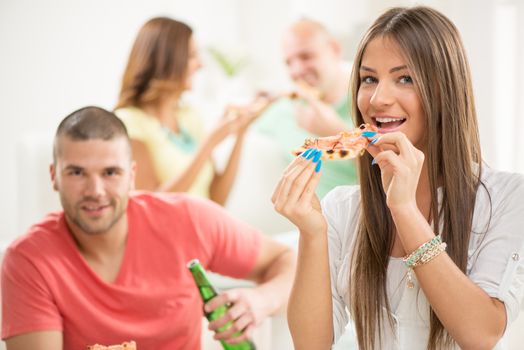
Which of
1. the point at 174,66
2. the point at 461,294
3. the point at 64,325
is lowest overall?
the point at 64,325

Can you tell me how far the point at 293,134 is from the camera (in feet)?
12.3

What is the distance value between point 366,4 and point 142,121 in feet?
5.09

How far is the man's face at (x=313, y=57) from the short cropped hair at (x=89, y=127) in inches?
66.5

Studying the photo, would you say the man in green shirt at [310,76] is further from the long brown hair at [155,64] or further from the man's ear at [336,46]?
the long brown hair at [155,64]

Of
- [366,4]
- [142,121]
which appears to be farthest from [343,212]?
[366,4]

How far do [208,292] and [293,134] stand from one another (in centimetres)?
203

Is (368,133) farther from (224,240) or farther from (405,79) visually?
(224,240)

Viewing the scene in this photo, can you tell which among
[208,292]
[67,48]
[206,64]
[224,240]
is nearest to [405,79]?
[208,292]

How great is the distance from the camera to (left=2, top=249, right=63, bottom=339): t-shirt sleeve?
1976 mm

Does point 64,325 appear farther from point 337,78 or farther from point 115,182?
point 337,78

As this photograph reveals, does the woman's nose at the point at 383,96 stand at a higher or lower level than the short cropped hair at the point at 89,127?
higher

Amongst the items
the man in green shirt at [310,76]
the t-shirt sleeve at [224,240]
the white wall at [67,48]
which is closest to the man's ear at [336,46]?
the man in green shirt at [310,76]

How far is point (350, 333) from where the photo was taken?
2.29 meters

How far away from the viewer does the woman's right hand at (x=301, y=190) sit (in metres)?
1.52
